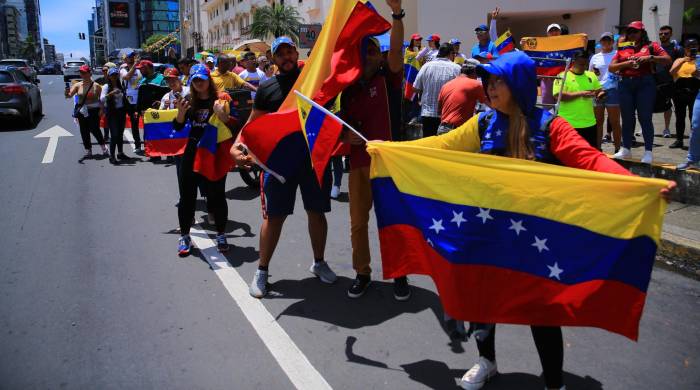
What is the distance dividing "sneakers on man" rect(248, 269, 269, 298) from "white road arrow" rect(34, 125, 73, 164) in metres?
8.19

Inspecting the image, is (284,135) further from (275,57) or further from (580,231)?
(580,231)

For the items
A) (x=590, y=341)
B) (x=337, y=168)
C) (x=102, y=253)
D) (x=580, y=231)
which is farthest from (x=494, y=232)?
(x=337, y=168)

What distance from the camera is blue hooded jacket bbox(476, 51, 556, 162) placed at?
2.70 m

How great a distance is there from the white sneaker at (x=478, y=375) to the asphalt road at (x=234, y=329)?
0.10 meters

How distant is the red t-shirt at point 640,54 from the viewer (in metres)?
7.34

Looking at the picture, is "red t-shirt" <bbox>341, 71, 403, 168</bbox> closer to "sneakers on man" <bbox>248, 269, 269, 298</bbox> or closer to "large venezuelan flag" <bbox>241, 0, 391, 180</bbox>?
"large venezuelan flag" <bbox>241, 0, 391, 180</bbox>

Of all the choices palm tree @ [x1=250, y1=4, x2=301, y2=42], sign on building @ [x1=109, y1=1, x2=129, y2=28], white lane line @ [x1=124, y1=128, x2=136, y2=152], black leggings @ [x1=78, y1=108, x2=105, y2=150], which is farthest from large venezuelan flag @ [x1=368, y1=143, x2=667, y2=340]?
sign on building @ [x1=109, y1=1, x2=129, y2=28]

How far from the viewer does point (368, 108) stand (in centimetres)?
423

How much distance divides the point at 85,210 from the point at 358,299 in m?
4.68

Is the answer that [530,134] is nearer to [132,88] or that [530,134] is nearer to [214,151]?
[214,151]

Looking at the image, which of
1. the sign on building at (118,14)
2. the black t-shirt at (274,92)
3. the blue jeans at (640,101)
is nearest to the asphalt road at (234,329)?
A: the black t-shirt at (274,92)

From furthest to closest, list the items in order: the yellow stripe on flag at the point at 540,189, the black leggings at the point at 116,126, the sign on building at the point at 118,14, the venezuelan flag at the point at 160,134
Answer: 1. the sign on building at the point at 118,14
2. the black leggings at the point at 116,126
3. the venezuelan flag at the point at 160,134
4. the yellow stripe on flag at the point at 540,189

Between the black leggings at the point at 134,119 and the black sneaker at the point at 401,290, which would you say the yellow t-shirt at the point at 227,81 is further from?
the black sneaker at the point at 401,290

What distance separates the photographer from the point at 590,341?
3.72 meters
